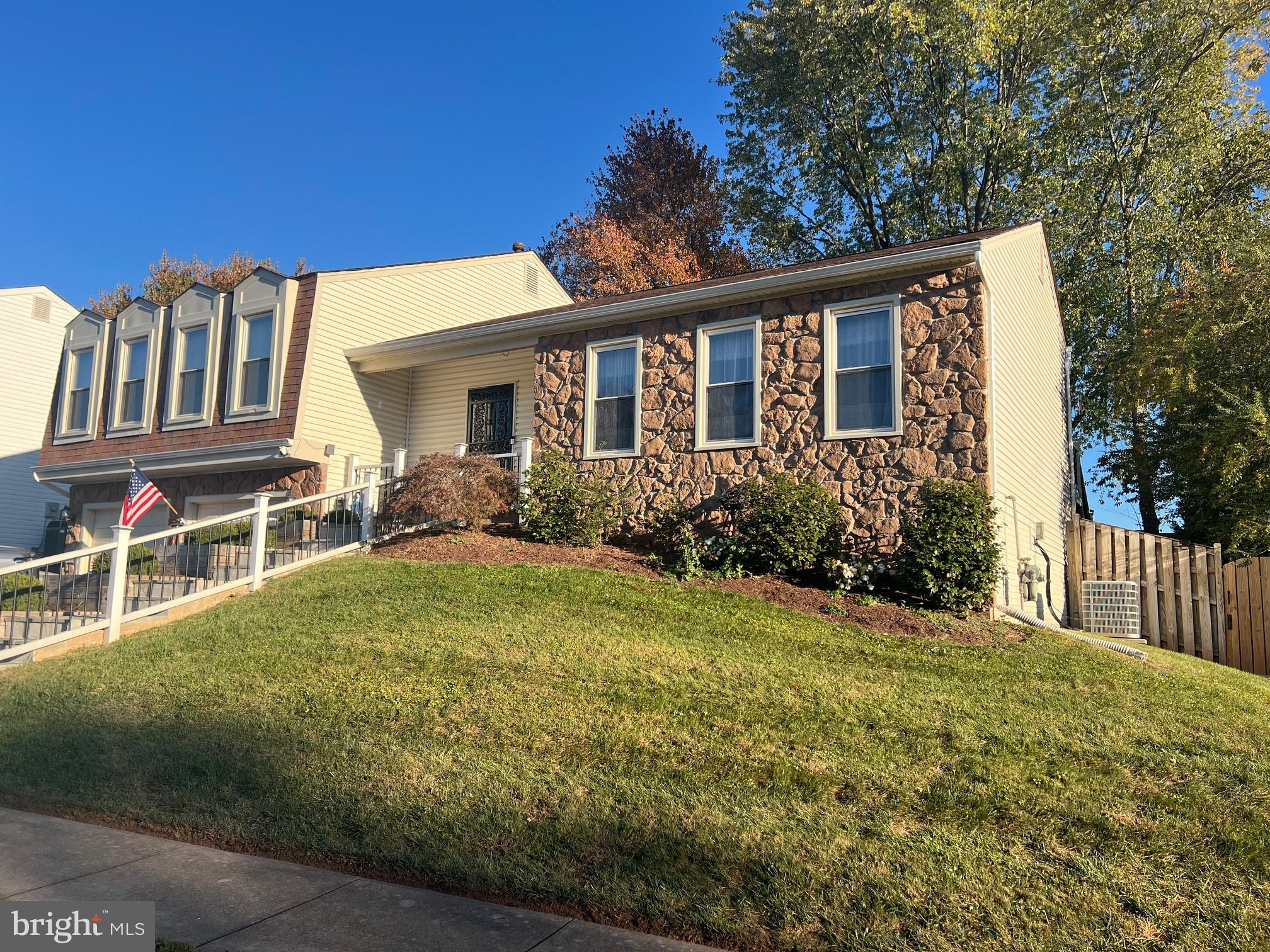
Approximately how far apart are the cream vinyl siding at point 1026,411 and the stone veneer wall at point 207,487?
10162 mm

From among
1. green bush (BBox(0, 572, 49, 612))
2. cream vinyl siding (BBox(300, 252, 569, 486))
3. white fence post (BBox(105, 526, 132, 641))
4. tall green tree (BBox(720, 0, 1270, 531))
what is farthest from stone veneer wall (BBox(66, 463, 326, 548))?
tall green tree (BBox(720, 0, 1270, 531))

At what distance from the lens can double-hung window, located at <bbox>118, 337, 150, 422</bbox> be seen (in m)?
17.3

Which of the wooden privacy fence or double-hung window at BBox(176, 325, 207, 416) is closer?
the wooden privacy fence

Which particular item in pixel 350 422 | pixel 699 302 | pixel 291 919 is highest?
pixel 699 302

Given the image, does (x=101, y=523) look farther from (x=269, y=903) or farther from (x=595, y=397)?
(x=269, y=903)

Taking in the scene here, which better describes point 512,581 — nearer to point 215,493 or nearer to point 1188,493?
point 215,493

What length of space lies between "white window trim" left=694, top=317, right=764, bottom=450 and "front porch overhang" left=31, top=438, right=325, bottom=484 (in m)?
6.59

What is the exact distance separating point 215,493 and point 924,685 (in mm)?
13531

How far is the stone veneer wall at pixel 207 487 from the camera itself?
49.5 ft

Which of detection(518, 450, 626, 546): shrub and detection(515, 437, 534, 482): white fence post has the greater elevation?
detection(515, 437, 534, 482): white fence post

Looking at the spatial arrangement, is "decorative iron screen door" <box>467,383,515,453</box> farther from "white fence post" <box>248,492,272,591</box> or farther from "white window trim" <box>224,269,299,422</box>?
"white fence post" <box>248,492,272,591</box>

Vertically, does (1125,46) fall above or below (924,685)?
above

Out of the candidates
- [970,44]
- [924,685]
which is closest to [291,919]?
[924,685]

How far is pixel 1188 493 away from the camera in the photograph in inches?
676
